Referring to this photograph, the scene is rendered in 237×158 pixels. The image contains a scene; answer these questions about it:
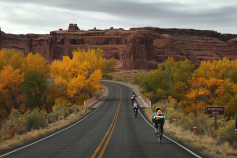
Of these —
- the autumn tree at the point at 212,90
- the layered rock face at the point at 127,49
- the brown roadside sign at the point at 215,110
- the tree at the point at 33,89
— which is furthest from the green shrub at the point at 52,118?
the layered rock face at the point at 127,49

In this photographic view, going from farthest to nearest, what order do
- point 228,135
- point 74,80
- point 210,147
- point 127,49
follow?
point 127,49 → point 74,80 → point 228,135 → point 210,147

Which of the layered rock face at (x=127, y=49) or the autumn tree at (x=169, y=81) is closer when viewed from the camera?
the autumn tree at (x=169, y=81)

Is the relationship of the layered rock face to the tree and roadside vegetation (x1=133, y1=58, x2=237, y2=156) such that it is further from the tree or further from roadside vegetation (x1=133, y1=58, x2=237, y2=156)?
the tree

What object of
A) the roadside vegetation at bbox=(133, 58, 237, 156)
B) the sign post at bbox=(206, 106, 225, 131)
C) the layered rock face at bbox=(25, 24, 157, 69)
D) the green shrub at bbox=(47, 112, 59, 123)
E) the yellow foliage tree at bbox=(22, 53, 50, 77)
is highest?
the layered rock face at bbox=(25, 24, 157, 69)

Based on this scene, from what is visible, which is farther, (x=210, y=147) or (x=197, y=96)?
(x=197, y=96)

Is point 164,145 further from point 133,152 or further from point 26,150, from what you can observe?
point 26,150

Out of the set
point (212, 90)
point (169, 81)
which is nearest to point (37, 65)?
point (169, 81)

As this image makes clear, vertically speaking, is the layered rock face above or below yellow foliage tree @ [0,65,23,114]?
above

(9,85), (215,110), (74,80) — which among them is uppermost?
(215,110)

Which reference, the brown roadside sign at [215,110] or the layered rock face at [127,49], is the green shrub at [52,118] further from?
the layered rock face at [127,49]

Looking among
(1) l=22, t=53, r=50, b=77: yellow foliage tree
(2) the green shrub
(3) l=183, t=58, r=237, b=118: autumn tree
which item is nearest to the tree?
(1) l=22, t=53, r=50, b=77: yellow foliage tree

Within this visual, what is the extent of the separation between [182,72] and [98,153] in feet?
119

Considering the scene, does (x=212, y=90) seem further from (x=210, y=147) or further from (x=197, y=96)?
(x=210, y=147)

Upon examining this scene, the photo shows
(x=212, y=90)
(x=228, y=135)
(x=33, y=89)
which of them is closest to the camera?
(x=228, y=135)
